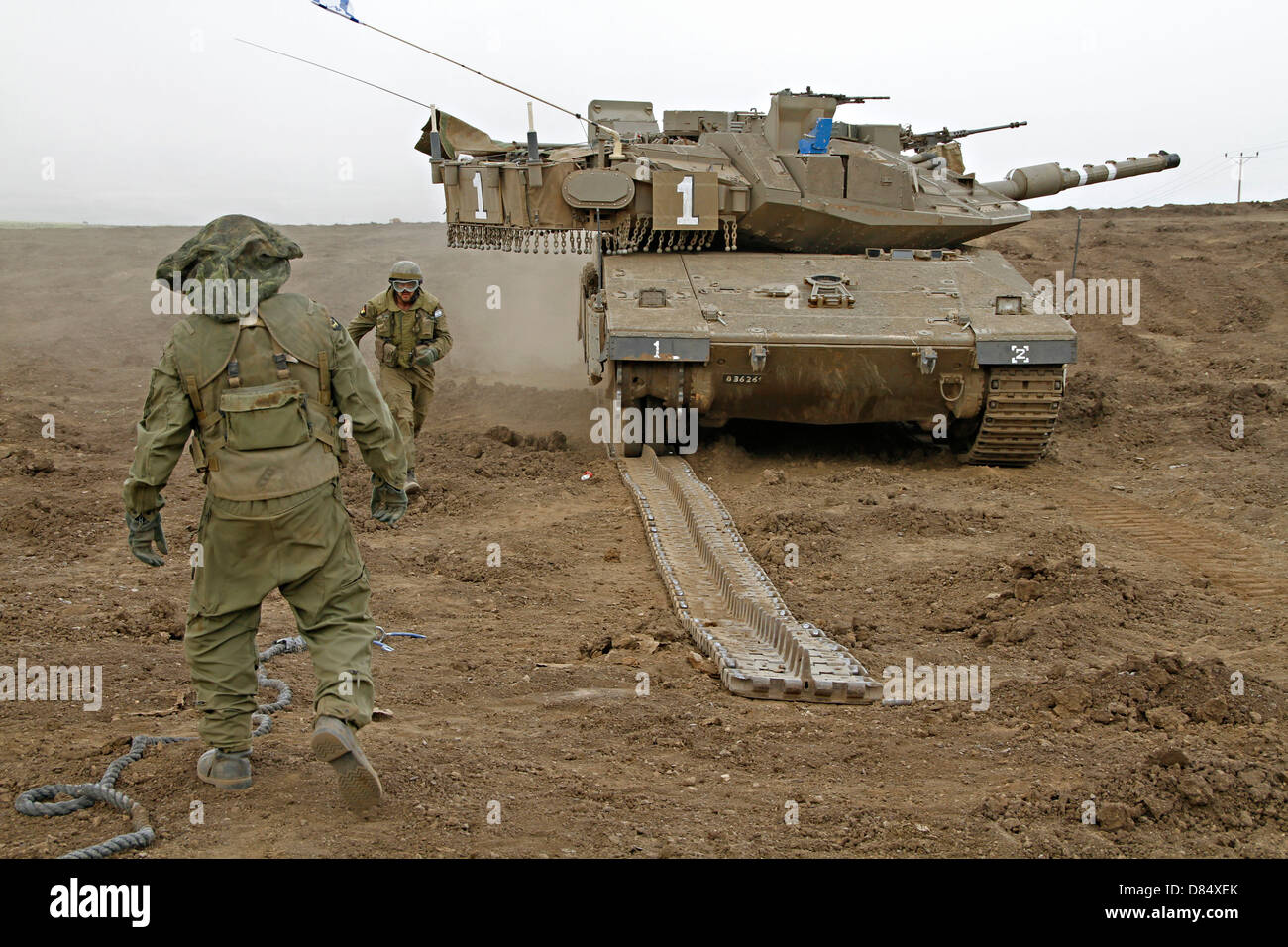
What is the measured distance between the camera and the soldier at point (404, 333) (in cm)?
866

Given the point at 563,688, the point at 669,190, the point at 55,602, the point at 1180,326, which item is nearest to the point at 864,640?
the point at 563,688

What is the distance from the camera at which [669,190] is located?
34.4ft

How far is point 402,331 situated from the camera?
8.76m

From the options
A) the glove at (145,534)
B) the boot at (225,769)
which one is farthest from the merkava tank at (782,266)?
the boot at (225,769)

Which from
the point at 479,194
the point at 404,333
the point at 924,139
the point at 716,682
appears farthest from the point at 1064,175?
the point at 716,682

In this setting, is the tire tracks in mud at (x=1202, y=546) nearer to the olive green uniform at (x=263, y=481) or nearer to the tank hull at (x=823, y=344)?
the tank hull at (x=823, y=344)

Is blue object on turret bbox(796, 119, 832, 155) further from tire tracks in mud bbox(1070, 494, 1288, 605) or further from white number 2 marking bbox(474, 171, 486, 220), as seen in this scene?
tire tracks in mud bbox(1070, 494, 1288, 605)

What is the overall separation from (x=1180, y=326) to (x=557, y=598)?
1328 centimetres

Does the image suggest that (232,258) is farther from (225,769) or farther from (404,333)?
(404,333)

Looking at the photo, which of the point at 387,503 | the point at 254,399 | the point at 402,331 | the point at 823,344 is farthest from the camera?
the point at 823,344

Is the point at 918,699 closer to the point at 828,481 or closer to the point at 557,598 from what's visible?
the point at 557,598

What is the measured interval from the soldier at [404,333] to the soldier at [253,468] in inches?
185

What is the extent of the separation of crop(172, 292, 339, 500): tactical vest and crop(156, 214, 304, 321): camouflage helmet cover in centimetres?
7

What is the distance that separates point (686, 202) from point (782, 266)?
0.95 metres
